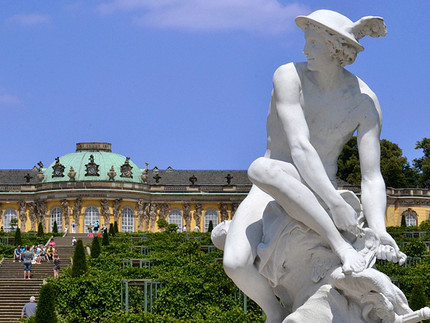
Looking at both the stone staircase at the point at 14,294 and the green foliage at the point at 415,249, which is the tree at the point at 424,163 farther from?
the stone staircase at the point at 14,294

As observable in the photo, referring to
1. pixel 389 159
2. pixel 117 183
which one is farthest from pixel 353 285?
pixel 117 183

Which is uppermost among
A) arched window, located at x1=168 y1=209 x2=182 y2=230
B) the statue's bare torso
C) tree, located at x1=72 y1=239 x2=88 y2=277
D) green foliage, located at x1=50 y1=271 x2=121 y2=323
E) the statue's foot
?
arched window, located at x1=168 y1=209 x2=182 y2=230

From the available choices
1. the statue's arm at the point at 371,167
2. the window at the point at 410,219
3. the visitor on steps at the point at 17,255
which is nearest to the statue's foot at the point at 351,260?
the statue's arm at the point at 371,167

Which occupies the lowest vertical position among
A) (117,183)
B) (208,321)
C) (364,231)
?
(208,321)

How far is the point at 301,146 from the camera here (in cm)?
671

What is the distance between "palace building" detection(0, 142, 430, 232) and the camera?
216ft

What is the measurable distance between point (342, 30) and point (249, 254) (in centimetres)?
160

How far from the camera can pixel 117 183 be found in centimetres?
6681

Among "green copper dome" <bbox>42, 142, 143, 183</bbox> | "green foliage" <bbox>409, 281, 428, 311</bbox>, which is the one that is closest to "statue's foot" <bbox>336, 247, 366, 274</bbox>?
"green foliage" <bbox>409, 281, 428, 311</bbox>

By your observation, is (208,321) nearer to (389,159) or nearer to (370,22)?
(370,22)

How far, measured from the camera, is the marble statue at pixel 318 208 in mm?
6578

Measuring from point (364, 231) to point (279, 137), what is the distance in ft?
2.95

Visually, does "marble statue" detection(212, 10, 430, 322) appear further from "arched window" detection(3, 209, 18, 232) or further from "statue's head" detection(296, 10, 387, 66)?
"arched window" detection(3, 209, 18, 232)

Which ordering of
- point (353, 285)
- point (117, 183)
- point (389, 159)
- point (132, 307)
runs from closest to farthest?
point (353, 285) → point (132, 307) → point (389, 159) → point (117, 183)
